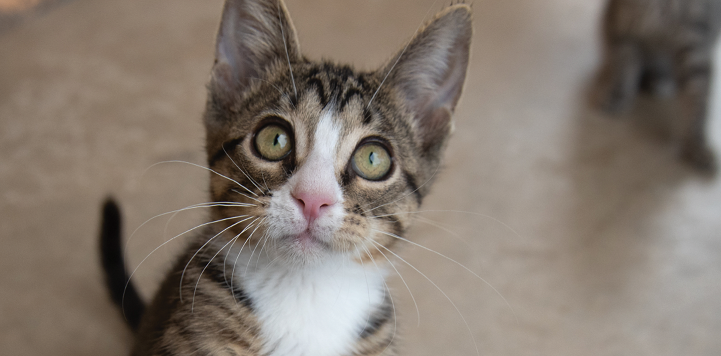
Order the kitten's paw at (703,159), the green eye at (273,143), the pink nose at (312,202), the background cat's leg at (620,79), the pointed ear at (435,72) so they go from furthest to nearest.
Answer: the background cat's leg at (620,79), the kitten's paw at (703,159), the pointed ear at (435,72), the green eye at (273,143), the pink nose at (312,202)

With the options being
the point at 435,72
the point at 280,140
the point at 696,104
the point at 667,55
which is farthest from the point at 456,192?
the point at 667,55

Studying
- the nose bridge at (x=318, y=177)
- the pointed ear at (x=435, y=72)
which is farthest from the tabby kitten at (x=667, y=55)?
the nose bridge at (x=318, y=177)

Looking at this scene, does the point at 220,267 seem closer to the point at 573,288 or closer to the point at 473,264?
the point at 473,264

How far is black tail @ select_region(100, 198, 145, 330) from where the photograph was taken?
69.6 inches

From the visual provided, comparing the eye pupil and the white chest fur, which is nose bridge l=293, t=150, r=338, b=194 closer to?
the eye pupil

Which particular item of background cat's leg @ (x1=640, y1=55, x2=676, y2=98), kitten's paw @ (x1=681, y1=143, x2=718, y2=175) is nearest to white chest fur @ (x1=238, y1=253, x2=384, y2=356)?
kitten's paw @ (x1=681, y1=143, x2=718, y2=175)

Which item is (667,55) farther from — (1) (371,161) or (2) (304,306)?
(2) (304,306)

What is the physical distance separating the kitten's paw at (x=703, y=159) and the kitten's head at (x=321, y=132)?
6.79 feet

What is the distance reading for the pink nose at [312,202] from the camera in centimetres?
109

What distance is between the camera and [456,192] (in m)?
2.60

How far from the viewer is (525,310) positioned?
2.17 m

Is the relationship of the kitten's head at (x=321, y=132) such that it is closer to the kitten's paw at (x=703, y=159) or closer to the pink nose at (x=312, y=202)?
the pink nose at (x=312, y=202)

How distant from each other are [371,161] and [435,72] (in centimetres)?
33

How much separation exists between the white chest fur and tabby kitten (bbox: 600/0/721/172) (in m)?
2.37
